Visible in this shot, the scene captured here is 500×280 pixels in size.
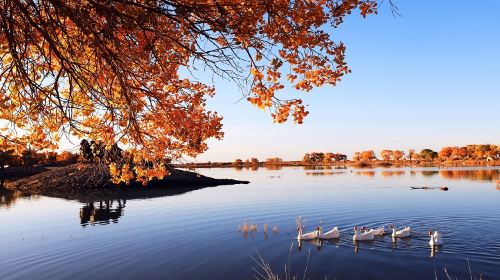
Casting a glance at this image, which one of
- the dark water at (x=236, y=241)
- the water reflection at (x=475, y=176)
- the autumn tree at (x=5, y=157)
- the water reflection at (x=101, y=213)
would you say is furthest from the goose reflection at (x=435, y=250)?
the autumn tree at (x=5, y=157)

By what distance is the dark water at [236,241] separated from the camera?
58.1 feet

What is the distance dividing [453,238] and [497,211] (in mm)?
13197

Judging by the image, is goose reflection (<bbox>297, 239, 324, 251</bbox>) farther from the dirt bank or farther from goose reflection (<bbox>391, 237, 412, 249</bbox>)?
the dirt bank

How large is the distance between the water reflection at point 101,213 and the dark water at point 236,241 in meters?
0.11

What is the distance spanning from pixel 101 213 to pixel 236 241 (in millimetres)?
19899

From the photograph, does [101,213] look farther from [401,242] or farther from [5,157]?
[5,157]

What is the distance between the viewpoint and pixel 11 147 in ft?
39.8

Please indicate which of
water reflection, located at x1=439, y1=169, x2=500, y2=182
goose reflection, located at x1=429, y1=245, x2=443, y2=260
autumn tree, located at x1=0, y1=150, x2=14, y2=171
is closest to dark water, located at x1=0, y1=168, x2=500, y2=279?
goose reflection, located at x1=429, y1=245, x2=443, y2=260

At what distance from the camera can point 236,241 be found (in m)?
23.8

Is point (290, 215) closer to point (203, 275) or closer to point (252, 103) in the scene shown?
point (203, 275)

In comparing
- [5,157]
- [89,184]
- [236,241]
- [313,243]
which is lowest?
[236,241]

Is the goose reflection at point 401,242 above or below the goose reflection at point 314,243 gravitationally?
above

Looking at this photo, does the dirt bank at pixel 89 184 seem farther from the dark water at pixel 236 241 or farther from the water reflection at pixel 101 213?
the dark water at pixel 236 241

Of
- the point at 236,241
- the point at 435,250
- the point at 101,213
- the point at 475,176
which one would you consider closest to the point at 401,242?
the point at 435,250
